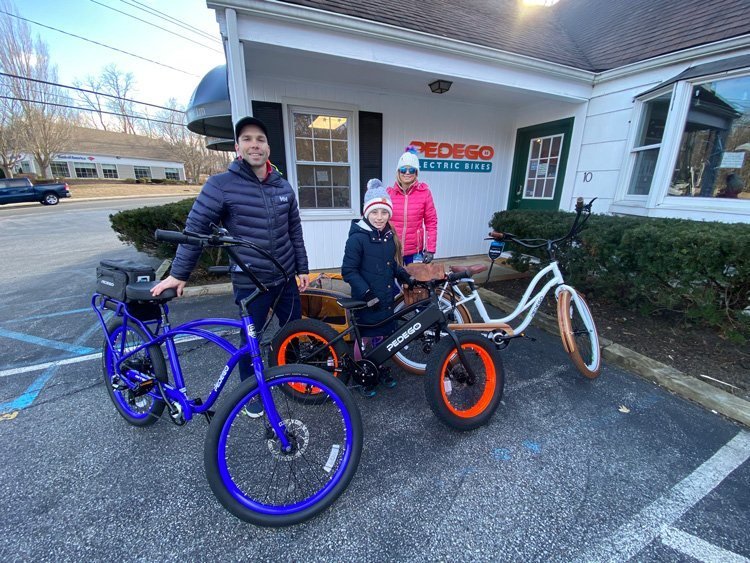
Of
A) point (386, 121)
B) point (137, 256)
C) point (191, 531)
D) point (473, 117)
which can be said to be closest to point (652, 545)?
point (191, 531)

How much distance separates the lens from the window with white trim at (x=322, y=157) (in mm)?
4777

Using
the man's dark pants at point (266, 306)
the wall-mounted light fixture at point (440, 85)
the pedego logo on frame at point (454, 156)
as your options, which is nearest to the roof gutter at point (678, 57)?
the pedego logo on frame at point (454, 156)

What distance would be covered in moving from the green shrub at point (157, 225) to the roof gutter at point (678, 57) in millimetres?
6275

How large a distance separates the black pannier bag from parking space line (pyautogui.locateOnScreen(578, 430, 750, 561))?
270cm

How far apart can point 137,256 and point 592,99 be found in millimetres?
9293

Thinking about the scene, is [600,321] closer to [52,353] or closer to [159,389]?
[159,389]

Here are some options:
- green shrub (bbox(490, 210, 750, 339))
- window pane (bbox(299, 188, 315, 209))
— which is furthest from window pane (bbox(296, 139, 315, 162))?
green shrub (bbox(490, 210, 750, 339))

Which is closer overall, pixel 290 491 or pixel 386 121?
pixel 290 491

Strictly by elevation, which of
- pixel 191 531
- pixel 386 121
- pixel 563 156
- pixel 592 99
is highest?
pixel 592 99

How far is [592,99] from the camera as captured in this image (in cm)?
495

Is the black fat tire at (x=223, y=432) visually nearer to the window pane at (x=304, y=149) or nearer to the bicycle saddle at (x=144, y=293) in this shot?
the bicycle saddle at (x=144, y=293)

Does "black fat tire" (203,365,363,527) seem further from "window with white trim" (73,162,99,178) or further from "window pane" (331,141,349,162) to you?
"window with white trim" (73,162,99,178)

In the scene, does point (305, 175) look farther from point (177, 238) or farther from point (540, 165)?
point (540, 165)

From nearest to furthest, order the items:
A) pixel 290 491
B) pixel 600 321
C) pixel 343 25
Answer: pixel 290 491, pixel 343 25, pixel 600 321
